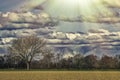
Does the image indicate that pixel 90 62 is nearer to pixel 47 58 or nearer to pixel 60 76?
pixel 47 58

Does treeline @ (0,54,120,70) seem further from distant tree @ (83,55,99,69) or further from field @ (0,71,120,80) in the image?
field @ (0,71,120,80)

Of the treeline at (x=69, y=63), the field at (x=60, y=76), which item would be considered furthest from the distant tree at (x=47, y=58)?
the field at (x=60, y=76)

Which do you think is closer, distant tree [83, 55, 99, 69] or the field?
the field

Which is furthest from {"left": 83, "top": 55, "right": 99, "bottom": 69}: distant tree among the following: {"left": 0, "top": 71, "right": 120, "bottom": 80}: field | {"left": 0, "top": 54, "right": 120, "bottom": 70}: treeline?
{"left": 0, "top": 71, "right": 120, "bottom": 80}: field

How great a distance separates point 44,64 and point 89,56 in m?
30.4

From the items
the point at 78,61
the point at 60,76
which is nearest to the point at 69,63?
the point at 78,61

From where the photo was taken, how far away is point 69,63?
438 ft

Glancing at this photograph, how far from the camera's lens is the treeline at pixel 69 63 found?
122594mm

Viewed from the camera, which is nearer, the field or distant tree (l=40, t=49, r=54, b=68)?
the field

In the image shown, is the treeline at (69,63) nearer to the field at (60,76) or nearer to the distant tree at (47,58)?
the distant tree at (47,58)

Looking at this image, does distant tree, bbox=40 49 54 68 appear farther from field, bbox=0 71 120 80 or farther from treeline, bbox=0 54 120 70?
field, bbox=0 71 120 80

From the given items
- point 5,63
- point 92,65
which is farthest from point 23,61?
point 92,65

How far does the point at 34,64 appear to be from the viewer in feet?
418

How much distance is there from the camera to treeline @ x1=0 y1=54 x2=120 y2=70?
402ft
